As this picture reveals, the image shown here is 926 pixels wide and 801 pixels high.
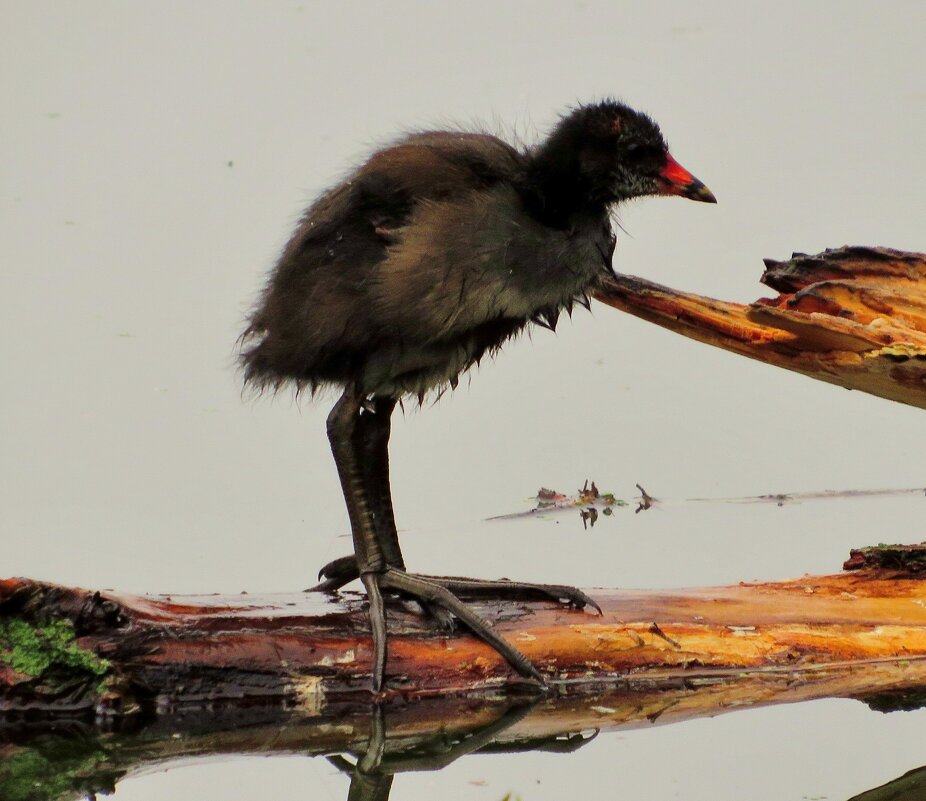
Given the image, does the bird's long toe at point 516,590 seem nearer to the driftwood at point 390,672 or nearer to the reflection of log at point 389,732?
the driftwood at point 390,672

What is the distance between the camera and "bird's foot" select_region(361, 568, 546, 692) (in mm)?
4324

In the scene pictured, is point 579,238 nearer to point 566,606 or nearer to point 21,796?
point 566,606

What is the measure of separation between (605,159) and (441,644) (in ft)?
4.05

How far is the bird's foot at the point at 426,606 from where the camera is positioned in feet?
14.2

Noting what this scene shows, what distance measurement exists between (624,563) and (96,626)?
1.95 m

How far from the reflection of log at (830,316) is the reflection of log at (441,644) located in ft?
1.72

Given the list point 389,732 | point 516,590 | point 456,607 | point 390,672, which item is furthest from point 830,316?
point 389,732

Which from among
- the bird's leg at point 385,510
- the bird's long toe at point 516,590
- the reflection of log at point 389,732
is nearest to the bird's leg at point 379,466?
the bird's leg at point 385,510

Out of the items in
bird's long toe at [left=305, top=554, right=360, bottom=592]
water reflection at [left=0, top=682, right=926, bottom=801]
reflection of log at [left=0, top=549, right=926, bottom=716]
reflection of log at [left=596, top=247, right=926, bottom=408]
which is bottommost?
water reflection at [left=0, top=682, right=926, bottom=801]

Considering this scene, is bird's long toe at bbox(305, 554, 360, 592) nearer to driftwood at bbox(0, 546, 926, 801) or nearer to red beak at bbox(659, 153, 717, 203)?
driftwood at bbox(0, 546, 926, 801)

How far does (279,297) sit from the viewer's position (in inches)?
175

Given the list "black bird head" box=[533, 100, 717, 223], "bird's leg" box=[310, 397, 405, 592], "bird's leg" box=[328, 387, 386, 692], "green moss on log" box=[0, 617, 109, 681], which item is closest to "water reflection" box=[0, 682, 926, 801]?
"green moss on log" box=[0, 617, 109, 681]

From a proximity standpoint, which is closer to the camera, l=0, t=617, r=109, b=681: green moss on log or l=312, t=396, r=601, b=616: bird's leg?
l=0, t=617, r=109, b=681: green moss on log

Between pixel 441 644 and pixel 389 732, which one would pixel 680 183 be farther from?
pixel 389 732
